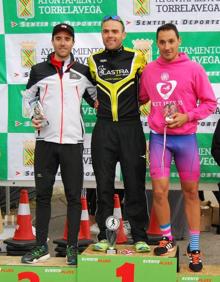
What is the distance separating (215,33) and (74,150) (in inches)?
75.6

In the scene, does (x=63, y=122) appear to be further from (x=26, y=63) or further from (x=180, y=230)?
(x=180, y=230)

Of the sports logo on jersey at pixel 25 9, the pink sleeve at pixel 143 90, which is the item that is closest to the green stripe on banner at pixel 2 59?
the sports logo on jersey at pixel 25 9

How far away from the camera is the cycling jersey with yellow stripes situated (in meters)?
4.92

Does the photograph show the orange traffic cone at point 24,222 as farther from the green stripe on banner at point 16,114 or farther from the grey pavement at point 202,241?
the green stripe on banner at point 16,114

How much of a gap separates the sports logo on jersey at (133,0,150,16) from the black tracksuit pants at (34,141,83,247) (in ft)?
5.37

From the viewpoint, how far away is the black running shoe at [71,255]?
476 cm

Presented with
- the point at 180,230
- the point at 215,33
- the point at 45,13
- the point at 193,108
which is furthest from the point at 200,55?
the point at 180,230

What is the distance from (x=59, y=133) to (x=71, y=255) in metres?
1.00

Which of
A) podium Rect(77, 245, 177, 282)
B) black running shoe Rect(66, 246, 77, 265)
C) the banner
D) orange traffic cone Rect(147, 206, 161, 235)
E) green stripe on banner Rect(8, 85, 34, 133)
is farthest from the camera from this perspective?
orange traffic cone Rect(147, 206, 161, 235)

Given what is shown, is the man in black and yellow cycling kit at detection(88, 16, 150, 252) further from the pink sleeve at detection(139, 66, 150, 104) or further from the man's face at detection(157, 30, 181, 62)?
the man's face at detection(157, 30, 181, 62)

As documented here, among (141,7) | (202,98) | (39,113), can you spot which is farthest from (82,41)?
(202,98)

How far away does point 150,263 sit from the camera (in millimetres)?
4566

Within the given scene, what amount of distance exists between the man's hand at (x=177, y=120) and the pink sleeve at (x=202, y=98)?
46mm

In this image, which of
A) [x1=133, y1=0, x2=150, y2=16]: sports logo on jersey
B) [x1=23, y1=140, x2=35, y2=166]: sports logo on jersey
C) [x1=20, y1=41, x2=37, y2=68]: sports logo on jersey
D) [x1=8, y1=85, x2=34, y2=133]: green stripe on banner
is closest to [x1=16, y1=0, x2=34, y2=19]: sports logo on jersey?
[x1=20, y1=41, x2=37, y2=68]: sports logo on jersey
